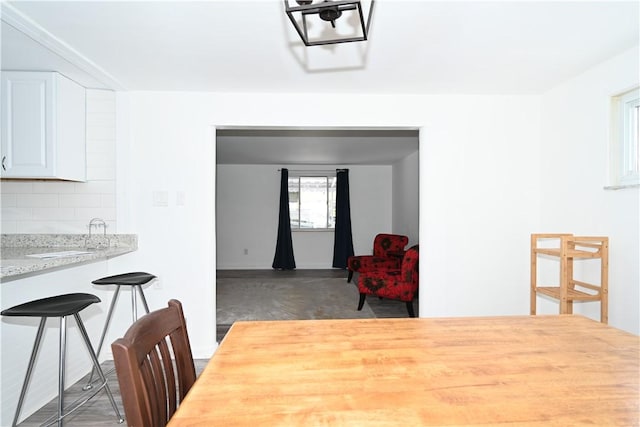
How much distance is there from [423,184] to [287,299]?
9.11ft

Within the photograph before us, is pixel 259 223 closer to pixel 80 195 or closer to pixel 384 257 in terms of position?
pixel 384 257

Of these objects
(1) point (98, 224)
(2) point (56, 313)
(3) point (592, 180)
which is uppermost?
(3) point (592, 180)

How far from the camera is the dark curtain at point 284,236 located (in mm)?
7453

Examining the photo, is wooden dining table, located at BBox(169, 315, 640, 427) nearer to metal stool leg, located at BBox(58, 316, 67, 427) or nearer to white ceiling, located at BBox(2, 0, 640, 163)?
metal stool leg, located at BBox(58, 316, 67, 427)

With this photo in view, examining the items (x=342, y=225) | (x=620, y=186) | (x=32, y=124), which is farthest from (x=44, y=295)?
(x=342, y=225)

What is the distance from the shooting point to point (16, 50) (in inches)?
85.7

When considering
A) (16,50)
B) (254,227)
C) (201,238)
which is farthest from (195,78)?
(254,227)

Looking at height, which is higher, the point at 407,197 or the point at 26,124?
the point at 26,124

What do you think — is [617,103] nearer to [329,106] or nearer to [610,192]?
[610,192]

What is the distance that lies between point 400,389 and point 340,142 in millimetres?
4489

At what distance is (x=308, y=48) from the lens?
2.19 meters

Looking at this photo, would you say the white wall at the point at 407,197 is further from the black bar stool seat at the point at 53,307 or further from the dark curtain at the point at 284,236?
the black bar stool seat at the point at 53,307

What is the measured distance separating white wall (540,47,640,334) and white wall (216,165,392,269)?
4.91m

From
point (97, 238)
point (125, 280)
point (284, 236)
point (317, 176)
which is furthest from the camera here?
point (317, 176)
